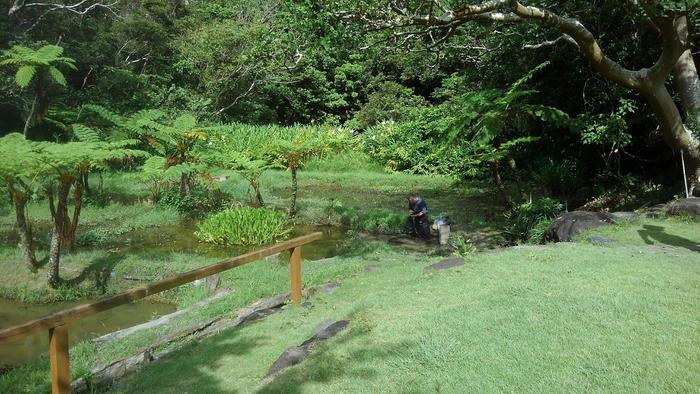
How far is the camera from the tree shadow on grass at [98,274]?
299 inches

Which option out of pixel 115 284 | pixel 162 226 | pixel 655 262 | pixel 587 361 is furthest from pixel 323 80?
pixel 587 361

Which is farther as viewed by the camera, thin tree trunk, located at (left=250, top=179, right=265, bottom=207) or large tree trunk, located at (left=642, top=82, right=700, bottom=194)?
thin tree trunk, located at (left=250, top=179, right=265, bottom=207)

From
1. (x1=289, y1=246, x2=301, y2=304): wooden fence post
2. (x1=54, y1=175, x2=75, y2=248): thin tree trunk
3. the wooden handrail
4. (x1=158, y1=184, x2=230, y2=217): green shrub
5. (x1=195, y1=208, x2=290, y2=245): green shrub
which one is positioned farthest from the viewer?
(x1=158, y1=184, x2=230, y2=217): green shrub

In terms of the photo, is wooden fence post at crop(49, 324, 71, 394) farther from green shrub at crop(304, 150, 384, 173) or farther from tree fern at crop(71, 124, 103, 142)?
green shrub at crop(304, 150, 384, 173)

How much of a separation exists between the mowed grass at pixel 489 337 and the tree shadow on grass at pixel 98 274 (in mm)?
3730

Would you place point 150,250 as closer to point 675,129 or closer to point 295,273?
point 295,273

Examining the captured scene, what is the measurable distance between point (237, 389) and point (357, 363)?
2.57 ft

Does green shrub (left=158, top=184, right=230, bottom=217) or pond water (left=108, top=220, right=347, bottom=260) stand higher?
green shrub (left=158, top=184, right=230, bottom=217)

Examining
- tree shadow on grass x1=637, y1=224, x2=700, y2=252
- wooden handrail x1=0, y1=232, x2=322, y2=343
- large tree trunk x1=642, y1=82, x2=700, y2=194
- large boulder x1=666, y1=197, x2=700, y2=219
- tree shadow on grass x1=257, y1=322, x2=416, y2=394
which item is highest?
large tree trunk x1=642, y1=82, x2=700, y2=194

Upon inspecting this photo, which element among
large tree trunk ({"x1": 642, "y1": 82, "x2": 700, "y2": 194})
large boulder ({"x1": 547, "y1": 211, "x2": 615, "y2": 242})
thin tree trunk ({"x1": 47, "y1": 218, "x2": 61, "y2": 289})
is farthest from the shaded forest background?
thin tree trunk ({"x1": 47, "y1": 218, "x2": 61, "y2": 289})

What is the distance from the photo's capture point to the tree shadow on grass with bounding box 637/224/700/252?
6384mm

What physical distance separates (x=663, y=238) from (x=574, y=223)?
3.79 ft

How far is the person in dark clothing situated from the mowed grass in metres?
4.39

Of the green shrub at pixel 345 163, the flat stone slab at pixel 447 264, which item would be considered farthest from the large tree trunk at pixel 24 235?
the green shrub at pixel 345 163
